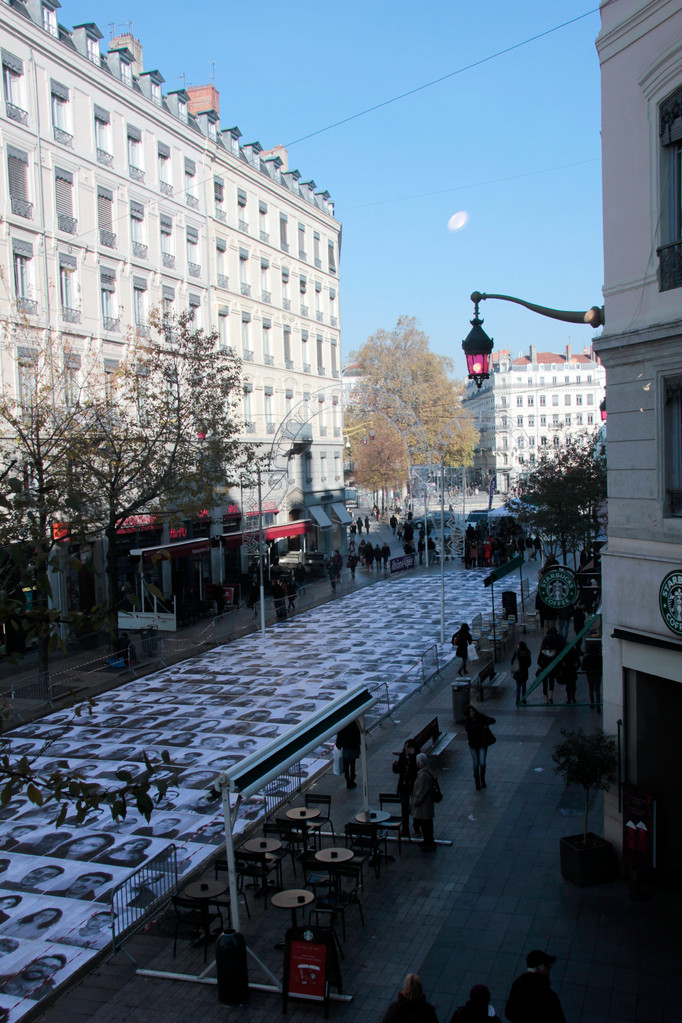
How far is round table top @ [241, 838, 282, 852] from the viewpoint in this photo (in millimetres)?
10922

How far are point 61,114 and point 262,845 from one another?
2744cm

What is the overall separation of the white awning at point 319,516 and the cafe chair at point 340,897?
36949mm

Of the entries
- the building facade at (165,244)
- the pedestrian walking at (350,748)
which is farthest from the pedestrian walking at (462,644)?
the building facade at (165,244)

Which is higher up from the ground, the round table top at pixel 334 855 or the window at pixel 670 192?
the window at pixel 670 192

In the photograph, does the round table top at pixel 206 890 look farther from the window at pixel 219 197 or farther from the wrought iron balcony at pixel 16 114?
the window at pixel 219 197

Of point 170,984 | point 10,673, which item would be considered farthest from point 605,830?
point 10,673

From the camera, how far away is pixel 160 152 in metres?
35.9

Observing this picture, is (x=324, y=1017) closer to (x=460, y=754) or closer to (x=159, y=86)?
(x=460, y=754)

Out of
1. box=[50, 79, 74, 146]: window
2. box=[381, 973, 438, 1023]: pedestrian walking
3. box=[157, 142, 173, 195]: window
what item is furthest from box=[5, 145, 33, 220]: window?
box=[381, 973, 438, 1023]: pedestrian walking

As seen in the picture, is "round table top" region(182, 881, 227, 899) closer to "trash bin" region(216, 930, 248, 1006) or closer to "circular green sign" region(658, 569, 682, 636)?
"trash bin" region(216, 930, 248, 1006)

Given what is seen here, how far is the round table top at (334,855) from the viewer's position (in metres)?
10.2

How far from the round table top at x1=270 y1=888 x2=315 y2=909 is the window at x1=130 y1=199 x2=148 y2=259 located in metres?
29.1

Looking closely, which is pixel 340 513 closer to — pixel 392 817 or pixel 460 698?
pixel 460 698

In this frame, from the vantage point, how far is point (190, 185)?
38.2m
